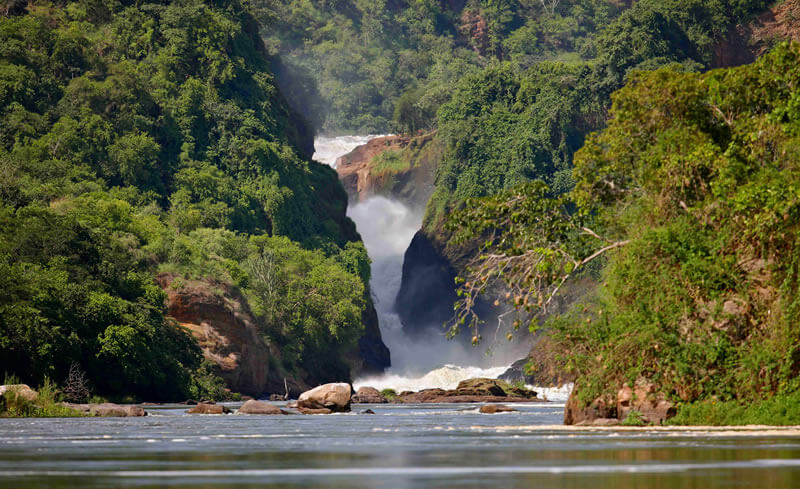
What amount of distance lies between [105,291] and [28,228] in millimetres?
5055

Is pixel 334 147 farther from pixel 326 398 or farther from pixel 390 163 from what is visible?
pixel 326 398

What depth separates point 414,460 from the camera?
1712 cm

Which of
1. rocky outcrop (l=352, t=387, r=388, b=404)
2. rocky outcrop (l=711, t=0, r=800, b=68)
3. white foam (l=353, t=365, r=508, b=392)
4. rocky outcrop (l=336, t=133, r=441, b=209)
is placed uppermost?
rocky outcrop (l=711, t=0, r=800, b=68)

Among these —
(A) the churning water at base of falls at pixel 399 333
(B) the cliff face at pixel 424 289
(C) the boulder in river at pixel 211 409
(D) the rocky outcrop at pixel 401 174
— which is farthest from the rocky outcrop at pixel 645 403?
(D) the rocky outcrop at pixel 401 174

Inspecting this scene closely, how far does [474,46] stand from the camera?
622 ft

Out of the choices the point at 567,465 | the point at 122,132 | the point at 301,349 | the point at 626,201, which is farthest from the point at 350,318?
the point at 567,465

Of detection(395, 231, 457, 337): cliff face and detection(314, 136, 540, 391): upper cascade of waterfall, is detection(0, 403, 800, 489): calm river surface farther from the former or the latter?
detection(395, 231, 457, 337): cliff face

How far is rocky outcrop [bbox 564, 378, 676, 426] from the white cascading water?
257 feet

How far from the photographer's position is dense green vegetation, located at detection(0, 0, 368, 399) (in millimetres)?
60219

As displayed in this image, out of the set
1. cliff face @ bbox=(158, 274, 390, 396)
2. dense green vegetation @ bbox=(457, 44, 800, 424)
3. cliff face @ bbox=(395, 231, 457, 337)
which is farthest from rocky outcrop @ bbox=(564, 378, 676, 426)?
cliff face @ bbox=(395, 231, 457, 337)

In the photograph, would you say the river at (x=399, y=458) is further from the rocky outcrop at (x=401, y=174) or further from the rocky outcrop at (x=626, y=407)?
the rocky outcrop at (x=401, y=174)

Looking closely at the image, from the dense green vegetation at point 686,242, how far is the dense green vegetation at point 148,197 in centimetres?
2867

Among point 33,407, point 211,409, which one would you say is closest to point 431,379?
point 211,409

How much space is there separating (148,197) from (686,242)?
257 ft
